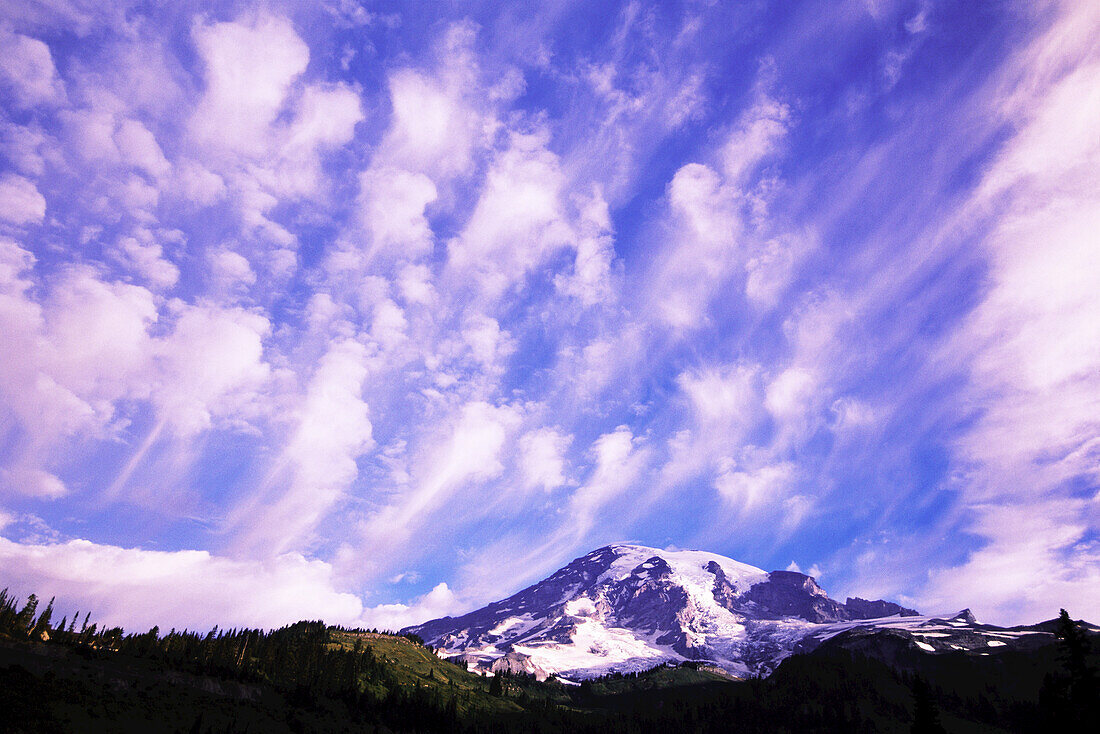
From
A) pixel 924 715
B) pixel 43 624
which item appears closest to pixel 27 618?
pixel 43 624

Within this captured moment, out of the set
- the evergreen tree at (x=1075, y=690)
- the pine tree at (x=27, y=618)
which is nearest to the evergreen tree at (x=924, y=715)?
the evergreen tree at (x=1075, y=690)

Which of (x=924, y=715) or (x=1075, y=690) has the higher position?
(x=1075, y=690)

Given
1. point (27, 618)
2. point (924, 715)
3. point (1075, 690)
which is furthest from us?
point (27, 618)

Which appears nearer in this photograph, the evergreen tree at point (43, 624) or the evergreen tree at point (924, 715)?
the evergreen tree at point (924, 715)

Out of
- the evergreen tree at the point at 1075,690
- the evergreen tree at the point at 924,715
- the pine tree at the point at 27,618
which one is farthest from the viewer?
the pine tree at the point at 27,618

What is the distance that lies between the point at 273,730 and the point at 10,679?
58.8m

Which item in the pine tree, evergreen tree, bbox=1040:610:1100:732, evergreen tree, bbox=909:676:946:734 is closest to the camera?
evergreen tree, bbox=1040:610:1100:732

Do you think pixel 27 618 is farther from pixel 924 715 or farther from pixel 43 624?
pixel 924 715

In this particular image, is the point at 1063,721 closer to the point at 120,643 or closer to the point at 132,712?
the point at 132,712

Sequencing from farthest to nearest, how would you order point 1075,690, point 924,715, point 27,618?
point 27,618
point 924,715
point 1075,690

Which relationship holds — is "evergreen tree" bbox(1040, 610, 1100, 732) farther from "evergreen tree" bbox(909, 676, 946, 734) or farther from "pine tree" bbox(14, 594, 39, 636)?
"pine tree" bbox(14, 594, 39, 636)

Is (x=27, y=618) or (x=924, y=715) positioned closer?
(x=924, y=715)

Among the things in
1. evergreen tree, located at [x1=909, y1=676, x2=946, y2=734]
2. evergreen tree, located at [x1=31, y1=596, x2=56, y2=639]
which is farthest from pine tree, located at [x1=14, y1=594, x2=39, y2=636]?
evergreen tree, located at [x1=909, y1=676, x2=946, y2=734]

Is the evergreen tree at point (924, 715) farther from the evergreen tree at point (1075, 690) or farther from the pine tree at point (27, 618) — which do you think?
the pine tree at point (27, 618)
